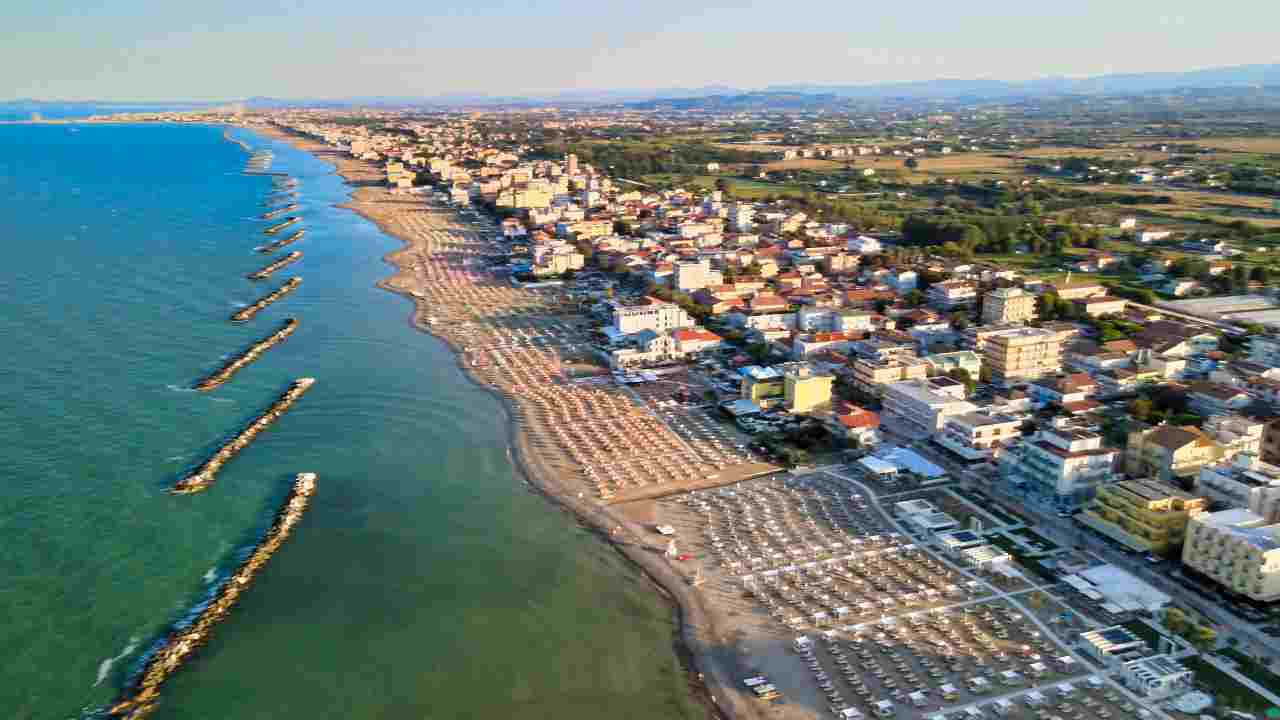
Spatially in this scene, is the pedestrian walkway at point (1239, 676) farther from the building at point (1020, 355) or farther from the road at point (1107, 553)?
the building at point (1020, 355)

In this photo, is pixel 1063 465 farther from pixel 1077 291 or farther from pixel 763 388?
pixel 1077 291

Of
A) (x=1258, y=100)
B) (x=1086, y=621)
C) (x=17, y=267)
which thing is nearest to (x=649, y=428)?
(x=1086, y=621)

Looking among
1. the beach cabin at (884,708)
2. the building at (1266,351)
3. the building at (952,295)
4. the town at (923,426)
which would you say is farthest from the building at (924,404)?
the building at (952,295)

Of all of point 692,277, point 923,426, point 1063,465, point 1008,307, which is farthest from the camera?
point 692,277

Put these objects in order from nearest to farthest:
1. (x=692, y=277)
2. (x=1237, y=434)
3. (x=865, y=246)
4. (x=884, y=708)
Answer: (x=884, y=708), (x=1237, y=434), (x=692, y=277), (x=865, y=246)

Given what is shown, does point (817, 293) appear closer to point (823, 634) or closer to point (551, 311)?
point (551, 311)

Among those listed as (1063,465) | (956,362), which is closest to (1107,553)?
(1063,465)

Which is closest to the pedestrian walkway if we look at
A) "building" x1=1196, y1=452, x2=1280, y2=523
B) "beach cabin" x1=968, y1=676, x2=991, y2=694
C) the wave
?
"beach cabin" x1=968, y1=676, x2=991, y2=694
